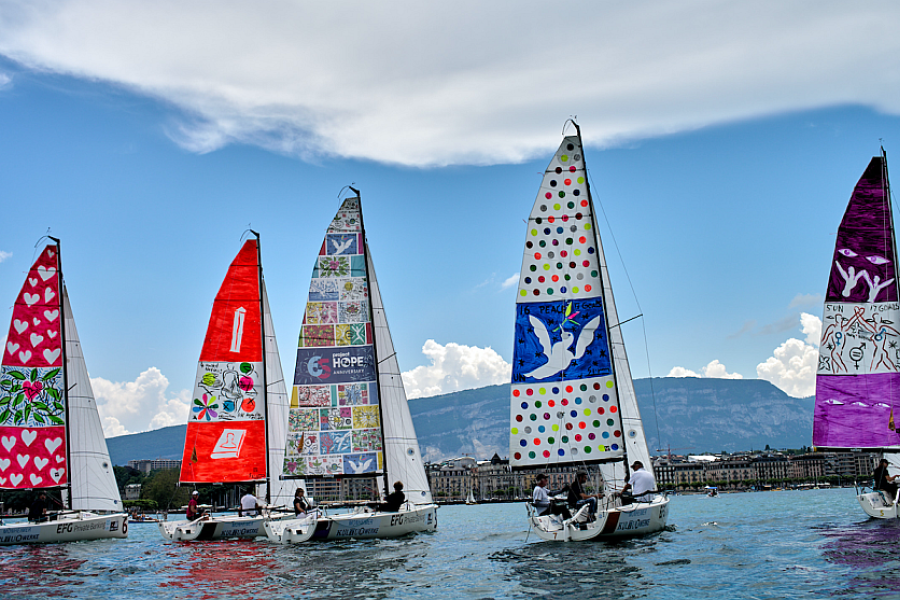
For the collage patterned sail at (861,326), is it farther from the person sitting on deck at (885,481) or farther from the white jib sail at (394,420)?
the white jib sail at (394,420)

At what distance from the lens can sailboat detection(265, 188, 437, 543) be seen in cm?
3073

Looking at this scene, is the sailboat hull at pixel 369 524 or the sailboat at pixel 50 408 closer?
the sailboat hull at pixel 369 524

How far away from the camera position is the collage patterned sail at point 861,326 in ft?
89.9

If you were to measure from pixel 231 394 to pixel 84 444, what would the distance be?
6688 mm

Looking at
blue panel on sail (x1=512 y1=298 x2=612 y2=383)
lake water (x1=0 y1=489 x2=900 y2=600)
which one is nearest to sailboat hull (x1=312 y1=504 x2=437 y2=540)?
lake water (x1=0 y1=489 x2=900 y2=600)

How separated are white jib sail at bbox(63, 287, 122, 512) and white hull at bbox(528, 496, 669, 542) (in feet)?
68.1

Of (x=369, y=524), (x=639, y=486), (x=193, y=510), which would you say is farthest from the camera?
(x=193, y=510)

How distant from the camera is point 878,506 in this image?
2514cm

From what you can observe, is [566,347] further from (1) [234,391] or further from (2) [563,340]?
(1) [234,391]

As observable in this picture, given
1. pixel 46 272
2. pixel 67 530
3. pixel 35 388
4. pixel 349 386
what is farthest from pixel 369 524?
pixel 46 272

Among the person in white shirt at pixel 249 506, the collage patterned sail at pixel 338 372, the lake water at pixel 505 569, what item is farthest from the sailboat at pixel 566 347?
the person in white shirt at pixel 249 506

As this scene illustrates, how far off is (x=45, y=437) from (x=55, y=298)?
5835 mm

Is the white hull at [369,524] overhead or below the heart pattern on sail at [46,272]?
below

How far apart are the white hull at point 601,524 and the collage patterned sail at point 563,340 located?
1.86 m
